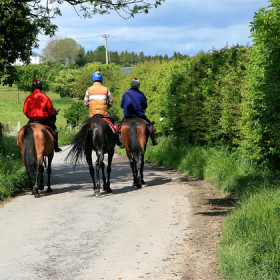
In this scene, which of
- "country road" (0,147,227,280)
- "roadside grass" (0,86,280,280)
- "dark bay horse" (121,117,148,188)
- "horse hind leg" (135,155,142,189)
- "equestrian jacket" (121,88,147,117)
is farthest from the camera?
"equestrian jacket" (121,88,147,117)

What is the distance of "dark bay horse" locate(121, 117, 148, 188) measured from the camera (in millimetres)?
12094

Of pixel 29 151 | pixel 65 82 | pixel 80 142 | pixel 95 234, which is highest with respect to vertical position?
pixel 65 82

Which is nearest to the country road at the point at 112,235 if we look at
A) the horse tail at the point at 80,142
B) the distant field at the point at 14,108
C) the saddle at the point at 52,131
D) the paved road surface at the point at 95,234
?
the paved road surface at the point at 95,234

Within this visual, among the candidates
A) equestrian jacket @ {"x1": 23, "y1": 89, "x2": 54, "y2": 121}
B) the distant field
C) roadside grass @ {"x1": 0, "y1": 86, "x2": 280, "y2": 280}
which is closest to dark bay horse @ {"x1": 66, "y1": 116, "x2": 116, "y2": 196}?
equestrian jacket @ {"x1": 23, "y1": 89, "x2": 54, "y2": 121}

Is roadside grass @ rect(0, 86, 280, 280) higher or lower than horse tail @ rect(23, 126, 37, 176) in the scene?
lower

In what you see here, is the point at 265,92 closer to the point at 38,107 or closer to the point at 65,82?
the point at 38,107

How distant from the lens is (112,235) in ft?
23.9

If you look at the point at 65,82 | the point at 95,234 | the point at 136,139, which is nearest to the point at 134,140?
the point at 136,139

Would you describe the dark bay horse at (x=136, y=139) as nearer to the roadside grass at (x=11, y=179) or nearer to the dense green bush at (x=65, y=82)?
the roadside grass at (x=11, y=179)

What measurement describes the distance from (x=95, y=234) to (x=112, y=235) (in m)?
0.28

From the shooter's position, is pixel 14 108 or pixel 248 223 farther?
pixel 14 108

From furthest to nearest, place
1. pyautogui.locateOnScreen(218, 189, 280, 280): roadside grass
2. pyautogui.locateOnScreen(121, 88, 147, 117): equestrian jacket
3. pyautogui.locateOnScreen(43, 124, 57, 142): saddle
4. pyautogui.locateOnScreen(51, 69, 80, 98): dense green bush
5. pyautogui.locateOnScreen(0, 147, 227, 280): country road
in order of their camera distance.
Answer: pyautogui.locateOnScreen(51, 69, 80, 98): dense green bush < pyautogui.locateOnScreen(121, 88, 147, 117): equestrian jacket < pyautogui.locateOnScreen(43, 124, 57, 142): saddle < pyautogui.locateOnScreen(0, 147, 227, 280): country road < pyautogui.locateOnScreen(218, 189, 280, 280): roadside grass

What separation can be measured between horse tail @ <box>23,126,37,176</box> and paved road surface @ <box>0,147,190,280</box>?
75 cm

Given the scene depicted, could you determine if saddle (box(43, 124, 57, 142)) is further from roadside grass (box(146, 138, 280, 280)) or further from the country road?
roadside grass (box(146, 138, 280, 280))
